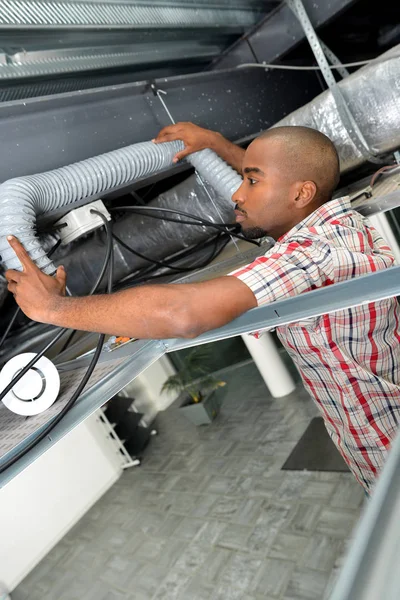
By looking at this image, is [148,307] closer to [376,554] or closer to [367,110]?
[376,554]

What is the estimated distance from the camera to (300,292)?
2.96 feet

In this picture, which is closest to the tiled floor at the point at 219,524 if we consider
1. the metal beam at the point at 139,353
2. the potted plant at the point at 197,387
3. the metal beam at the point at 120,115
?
the potted plant at the point at 197,387

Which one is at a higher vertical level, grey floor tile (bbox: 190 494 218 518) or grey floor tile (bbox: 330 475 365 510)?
grey floor tile (bbox: 190 494 218 518)

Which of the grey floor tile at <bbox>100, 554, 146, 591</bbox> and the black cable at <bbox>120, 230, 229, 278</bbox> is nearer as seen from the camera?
the black cable at <bbox>120, 230, 229, 278</bbox>

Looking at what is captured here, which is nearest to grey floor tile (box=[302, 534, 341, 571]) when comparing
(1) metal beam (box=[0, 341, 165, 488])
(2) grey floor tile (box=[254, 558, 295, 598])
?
(2) grey floor tile (box=[254, 558, 295, 598])

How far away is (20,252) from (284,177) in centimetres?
68

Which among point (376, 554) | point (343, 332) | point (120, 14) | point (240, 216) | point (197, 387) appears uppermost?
point (120, 14)

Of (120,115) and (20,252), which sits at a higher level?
(120,115)

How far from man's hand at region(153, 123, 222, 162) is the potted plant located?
3.15m

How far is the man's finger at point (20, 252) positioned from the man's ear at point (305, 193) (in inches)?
26.9

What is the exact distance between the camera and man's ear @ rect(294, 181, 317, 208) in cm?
117

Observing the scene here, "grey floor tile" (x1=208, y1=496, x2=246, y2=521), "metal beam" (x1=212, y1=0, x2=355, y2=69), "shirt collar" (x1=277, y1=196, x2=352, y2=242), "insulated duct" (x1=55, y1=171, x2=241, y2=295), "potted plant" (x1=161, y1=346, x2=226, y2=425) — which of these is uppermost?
"metal beam" (x1=212, y1=0, x2=355, y2=69)

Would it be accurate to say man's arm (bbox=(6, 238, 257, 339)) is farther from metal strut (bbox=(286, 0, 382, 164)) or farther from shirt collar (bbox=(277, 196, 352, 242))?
metal strut (bbox=(286, 0, 382, 164))

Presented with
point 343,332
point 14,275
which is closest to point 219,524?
point 343,332
